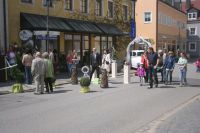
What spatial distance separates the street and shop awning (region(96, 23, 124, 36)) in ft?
57.3

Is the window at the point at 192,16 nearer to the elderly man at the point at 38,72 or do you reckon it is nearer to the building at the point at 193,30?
the building at the point at 193,30

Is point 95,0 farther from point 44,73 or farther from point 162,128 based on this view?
point 162,128

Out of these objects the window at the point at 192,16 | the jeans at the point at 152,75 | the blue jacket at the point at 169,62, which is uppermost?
the window at the point at 192,16

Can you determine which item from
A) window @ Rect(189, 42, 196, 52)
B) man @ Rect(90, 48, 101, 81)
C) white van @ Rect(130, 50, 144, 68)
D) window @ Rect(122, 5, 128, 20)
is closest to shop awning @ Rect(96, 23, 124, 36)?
white van @ Rect(130, 50, 144, 68)

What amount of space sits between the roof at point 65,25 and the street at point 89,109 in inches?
325

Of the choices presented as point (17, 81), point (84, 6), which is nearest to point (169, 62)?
point (17, 81)

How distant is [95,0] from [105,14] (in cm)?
209

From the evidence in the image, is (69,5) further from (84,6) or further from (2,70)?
(2,70)

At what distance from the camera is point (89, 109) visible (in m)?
12.9

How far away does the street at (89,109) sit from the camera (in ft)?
33.0

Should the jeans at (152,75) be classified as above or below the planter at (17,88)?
Answer: above

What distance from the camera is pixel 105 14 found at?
3834cm

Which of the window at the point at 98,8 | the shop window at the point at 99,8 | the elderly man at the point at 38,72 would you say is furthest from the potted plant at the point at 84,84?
the window at the point at 98,8

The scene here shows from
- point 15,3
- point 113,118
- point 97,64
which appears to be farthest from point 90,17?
point 113,118
